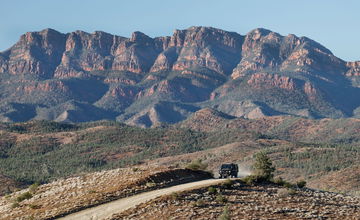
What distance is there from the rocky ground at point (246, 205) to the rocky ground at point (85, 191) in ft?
15.9

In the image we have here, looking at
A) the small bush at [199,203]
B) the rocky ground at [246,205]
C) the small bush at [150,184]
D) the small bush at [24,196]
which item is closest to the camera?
the rocky ground at [246,205]

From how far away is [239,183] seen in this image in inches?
2233

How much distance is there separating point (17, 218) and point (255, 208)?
16369 mm

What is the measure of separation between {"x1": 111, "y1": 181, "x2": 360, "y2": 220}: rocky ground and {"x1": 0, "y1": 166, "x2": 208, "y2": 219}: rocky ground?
4.84 m

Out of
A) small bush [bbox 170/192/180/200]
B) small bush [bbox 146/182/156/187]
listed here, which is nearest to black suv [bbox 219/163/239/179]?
small bush [bbox 146/182/156/187]

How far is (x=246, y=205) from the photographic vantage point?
4991 centimetres

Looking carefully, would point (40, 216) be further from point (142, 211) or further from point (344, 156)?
point (344, 156)

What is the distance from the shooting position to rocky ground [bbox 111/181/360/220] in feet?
156

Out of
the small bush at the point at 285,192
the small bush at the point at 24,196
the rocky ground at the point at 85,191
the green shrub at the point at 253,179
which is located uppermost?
the green shrub at the point at 253,179

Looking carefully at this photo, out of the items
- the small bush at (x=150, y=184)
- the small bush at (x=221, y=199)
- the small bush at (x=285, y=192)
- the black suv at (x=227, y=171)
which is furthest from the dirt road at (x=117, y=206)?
the black suv at (x=227, y=171)

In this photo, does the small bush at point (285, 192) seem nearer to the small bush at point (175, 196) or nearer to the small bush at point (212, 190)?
the small bush at point (212, 190)

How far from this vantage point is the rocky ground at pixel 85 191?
171ft

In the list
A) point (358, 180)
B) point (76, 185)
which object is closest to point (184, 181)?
point (76, 185)

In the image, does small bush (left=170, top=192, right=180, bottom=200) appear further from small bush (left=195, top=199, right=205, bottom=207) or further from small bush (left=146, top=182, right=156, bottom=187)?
small bush (left=146, top=182, right=156, bottom=187)
